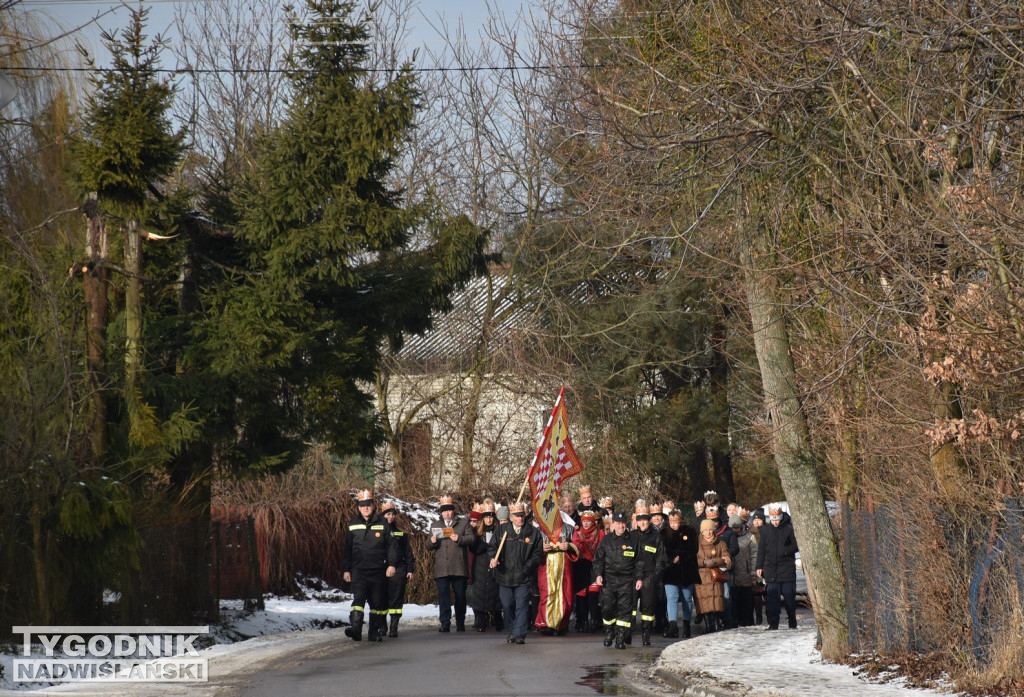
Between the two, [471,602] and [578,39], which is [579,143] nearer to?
[578,39]

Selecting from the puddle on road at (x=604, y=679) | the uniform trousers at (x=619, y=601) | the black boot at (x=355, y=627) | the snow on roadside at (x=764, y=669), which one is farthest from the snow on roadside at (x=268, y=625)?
the snow on roadside at (x=764, y=669)

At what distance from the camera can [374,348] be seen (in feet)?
65.8

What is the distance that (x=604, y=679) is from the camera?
13062 millimetres

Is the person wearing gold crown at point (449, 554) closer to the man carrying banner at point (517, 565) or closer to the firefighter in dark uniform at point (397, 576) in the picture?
the firefighter in dark uniform at point (397, 576)

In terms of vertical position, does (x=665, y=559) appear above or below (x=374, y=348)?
below

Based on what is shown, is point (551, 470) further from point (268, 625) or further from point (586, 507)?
point (268, 625)

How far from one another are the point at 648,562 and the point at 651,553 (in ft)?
0.46

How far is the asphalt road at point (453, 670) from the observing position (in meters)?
11.9

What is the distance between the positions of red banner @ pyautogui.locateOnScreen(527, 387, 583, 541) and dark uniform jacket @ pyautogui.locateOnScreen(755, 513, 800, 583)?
3.24 m

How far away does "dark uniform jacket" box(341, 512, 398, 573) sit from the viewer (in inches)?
695

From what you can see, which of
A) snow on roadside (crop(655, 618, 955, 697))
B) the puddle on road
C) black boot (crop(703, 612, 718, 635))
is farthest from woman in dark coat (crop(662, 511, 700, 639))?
the puddle on road

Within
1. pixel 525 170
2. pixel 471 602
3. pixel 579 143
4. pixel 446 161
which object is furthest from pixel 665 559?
pixel 446 161

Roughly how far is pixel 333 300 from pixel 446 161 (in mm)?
14668

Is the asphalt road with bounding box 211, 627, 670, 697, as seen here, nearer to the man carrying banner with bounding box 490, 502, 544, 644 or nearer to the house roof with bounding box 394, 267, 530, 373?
the man carrying banner with bounding box 490, 502, 544, 644
